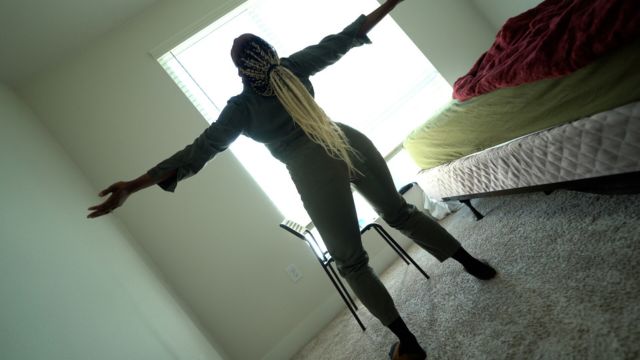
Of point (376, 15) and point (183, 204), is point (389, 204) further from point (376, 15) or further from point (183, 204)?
point (183, 204)

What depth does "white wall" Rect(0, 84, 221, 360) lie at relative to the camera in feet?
3.10

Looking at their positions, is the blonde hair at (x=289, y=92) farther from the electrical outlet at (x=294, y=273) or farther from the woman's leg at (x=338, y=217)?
the electrical outlet at (x=294, y=273)

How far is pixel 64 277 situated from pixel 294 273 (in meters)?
1.21

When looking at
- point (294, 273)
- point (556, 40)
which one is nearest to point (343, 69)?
point (294, 273)

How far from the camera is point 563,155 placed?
40.2 inches

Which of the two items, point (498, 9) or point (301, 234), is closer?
point (301, 234)

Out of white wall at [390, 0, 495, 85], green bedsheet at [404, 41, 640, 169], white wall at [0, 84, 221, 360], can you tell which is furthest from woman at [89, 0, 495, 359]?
white wall at [390, 0, 495, 85]

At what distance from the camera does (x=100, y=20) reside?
2.08 metres

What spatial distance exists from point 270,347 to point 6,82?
2354 mm

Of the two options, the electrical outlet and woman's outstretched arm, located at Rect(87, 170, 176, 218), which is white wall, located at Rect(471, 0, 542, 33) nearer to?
the electrical outlet

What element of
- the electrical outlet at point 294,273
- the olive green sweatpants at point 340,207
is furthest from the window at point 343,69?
the olive green sweatpants at point 340,207

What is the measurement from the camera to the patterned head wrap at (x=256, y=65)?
0.99 meters

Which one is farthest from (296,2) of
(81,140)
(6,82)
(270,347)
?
(270,347)

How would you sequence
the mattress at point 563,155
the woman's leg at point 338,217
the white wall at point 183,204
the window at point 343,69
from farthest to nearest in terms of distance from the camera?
the window at point 343,69 → the white wall at point 183,204 → the woman's leg at point 338,217 → the mattress at point 563,155
